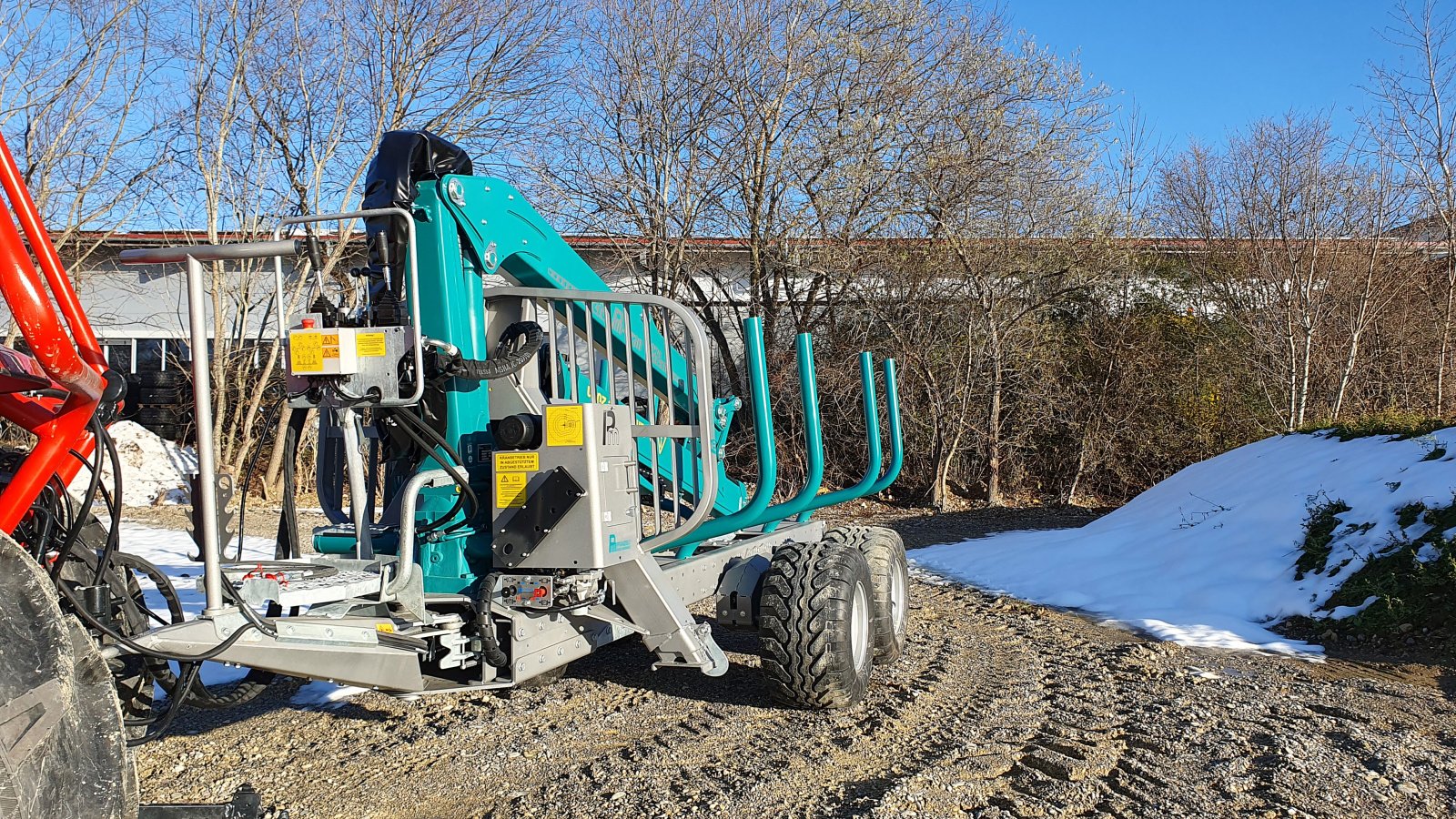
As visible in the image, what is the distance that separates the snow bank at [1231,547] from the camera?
23.0 feet

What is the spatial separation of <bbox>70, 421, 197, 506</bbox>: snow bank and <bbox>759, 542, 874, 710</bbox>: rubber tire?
35.6ft

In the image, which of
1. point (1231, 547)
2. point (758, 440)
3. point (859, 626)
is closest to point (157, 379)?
point (758, 440)

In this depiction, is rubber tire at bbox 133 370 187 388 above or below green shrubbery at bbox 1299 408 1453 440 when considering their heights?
above

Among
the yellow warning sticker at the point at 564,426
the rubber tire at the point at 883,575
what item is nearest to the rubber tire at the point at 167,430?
the yellow warning sticker at the point at 564,426

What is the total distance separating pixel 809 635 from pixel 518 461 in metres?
1.58

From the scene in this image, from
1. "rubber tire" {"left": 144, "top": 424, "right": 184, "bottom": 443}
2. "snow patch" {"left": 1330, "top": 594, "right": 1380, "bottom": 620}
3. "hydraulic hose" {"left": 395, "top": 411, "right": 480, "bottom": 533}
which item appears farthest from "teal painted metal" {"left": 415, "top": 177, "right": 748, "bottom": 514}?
"snow patch" {"left": 1330, "top": 594, "right": 1380, "bottom": 620}

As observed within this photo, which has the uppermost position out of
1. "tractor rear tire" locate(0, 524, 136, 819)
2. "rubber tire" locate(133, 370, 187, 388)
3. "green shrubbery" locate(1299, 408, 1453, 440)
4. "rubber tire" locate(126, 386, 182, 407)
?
"rubber tire" locate(133, 370, 187, 388)

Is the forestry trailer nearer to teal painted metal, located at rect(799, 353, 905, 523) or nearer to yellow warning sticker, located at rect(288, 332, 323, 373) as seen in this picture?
yellow warning sticker, located at rect(288, 332, 323, 373)

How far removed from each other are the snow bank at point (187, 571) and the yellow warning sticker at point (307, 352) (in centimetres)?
90

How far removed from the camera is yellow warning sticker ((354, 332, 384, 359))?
3883 millimetres

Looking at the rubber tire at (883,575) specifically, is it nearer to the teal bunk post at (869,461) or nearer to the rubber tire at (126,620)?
the teal bunk post at (869,461)

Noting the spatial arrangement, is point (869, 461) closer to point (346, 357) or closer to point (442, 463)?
point (442, 463)

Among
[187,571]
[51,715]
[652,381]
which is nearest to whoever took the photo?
[51,715]

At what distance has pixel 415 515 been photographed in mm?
4281
